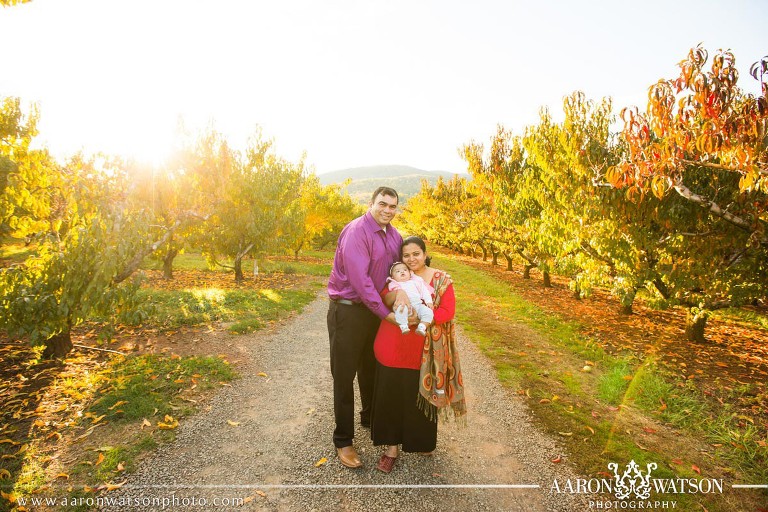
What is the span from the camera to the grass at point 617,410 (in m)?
4.18

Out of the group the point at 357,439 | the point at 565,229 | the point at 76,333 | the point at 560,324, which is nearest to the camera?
the point at 357,439

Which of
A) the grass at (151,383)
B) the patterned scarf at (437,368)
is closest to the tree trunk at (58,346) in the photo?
the grass at (151,383)

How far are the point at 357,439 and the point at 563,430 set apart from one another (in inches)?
118

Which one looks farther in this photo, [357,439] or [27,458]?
[357,439]

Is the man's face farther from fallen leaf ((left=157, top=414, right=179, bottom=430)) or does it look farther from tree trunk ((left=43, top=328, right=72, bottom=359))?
tree trunk ((left=43, top=328, right=72, bottom=359))

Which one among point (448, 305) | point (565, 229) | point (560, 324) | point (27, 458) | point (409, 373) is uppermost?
point (565, 229)

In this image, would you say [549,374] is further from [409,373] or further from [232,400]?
[232,400]

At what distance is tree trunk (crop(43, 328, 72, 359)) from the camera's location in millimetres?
6027

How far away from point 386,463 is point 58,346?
6.56 metres

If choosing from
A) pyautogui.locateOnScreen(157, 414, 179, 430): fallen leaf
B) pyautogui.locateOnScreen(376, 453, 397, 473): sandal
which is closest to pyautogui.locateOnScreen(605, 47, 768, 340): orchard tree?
pyautogui.locateOnScreen(376, 453, 397, 473): sandal

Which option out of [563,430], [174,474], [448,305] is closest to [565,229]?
[563,430]

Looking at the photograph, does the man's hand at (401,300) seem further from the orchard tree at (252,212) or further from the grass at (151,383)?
the orchard tree at (252,212)

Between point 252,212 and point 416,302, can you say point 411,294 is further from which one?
point 252,212

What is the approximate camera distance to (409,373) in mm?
3822
